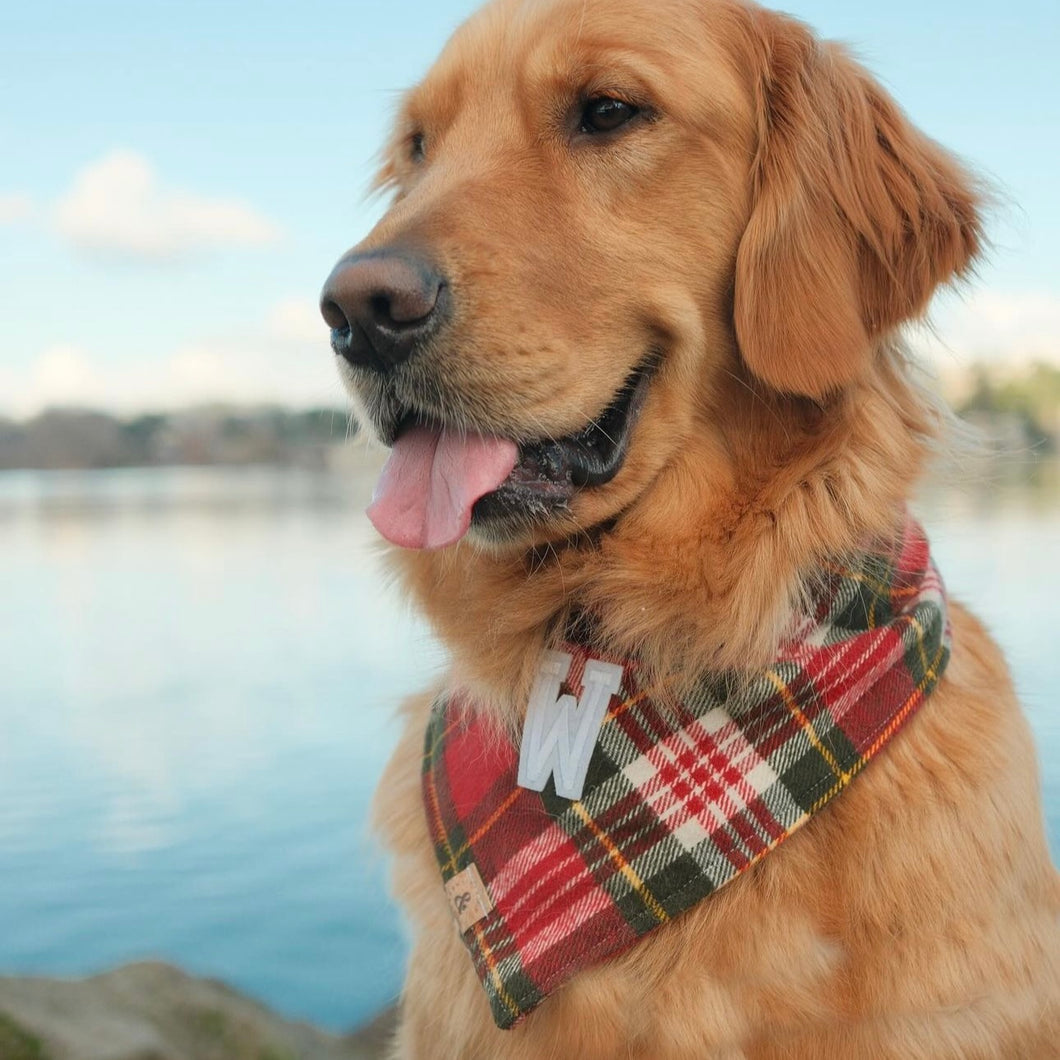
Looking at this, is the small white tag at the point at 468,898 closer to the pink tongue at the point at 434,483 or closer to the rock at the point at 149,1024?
the pink tongue at the point at 434,483

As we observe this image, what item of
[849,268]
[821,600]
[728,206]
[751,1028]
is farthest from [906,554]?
[751,1028]

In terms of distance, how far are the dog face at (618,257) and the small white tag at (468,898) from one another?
0.79 metres

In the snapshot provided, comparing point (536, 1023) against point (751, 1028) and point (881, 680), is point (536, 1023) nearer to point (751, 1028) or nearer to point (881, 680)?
point (751, 1028)

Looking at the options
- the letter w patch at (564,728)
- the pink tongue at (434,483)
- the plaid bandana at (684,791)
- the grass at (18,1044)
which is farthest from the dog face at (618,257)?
the grass at (18,1044)

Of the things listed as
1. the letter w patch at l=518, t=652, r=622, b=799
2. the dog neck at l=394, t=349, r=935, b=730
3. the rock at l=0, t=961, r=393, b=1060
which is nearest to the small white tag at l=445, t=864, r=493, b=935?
the letter w patch at l=518, t=652, r=622, b=799

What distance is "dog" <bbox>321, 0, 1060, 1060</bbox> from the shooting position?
2.37m

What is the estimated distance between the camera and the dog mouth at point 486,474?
246 centimetres

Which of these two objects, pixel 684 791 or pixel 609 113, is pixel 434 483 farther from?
pixel 609 113

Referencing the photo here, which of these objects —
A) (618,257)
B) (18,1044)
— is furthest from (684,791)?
(18,1044)

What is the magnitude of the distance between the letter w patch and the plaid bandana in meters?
0.03

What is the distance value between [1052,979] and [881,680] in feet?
2.46

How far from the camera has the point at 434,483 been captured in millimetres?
2525

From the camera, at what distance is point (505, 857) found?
260 cm

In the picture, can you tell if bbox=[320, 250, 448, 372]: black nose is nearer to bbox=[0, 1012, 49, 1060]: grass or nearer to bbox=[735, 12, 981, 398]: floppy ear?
bbox=[735, 12, 981, 398]: floppy ear
